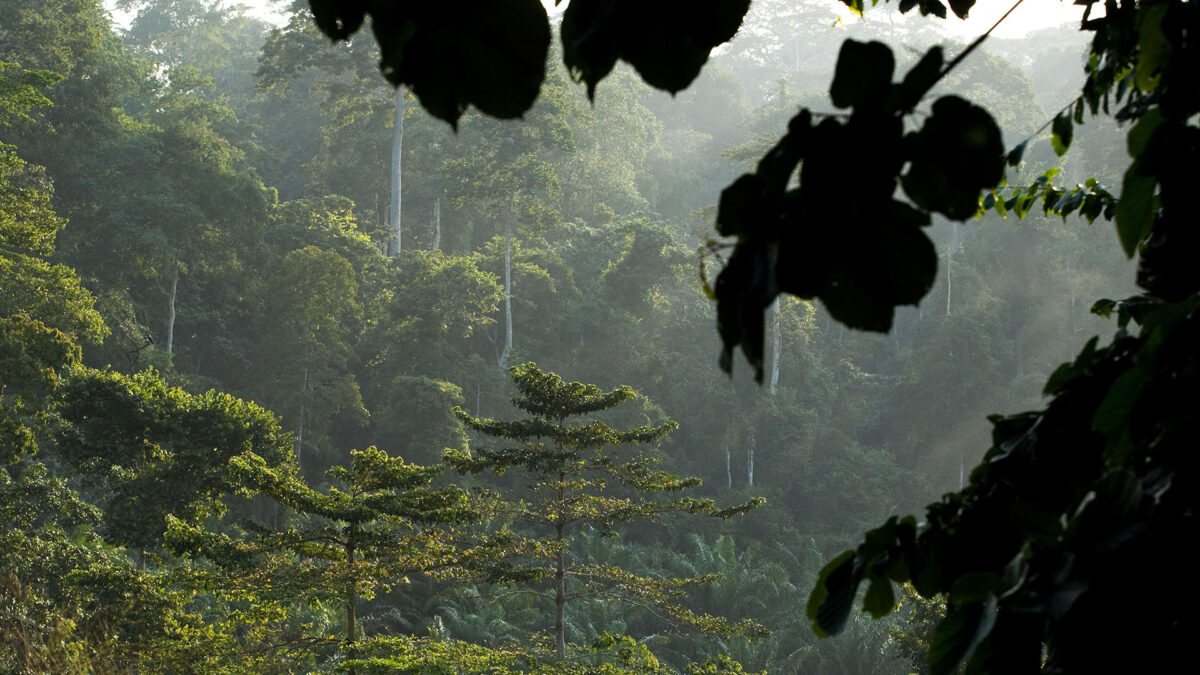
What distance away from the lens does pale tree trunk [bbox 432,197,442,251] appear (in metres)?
20.5

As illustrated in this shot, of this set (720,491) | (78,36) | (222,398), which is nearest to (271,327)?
(78,36)

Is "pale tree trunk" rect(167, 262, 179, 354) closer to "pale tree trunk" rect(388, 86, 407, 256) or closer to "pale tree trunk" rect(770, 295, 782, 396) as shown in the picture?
"pale tree trunk" rect(388, 86, 407, 256)

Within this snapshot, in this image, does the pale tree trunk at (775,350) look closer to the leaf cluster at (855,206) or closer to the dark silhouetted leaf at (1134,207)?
the dark silhouetted leaf at (1134,207)

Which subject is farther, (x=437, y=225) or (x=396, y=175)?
(x=437, y=225)

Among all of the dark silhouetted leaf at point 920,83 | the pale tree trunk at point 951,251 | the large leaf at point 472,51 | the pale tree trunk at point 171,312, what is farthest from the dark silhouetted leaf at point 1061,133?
the pale tree trunk at point 951,251

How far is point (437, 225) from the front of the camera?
20.5m

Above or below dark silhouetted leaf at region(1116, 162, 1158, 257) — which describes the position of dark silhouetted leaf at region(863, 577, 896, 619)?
below

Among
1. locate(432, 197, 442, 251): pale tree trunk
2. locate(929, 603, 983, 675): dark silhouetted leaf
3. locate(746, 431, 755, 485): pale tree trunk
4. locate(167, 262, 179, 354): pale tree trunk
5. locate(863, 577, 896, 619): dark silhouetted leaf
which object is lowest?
locate(929, 603, 983, 675): dark silhouetted leaf

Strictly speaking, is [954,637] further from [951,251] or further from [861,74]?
[951,251]

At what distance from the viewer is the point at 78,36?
51.5ft

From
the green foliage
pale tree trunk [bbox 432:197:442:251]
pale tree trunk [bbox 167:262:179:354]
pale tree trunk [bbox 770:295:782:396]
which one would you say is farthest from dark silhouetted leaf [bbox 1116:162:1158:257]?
pale tree trunk [bbox 432:197:442:251]

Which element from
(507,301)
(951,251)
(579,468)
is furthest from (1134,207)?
(951,251)

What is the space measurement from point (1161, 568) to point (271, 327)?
51.6 feet

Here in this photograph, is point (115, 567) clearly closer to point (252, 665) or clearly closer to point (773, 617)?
point (252, 665)
